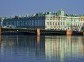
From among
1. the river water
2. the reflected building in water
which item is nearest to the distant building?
the reflected building in water

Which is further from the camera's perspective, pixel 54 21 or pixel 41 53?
pixel 54 21

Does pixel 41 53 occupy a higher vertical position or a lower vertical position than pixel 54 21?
lower

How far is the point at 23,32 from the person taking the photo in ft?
470

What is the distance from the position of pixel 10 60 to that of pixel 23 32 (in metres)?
114

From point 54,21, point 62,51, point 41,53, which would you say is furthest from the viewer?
point 54,21

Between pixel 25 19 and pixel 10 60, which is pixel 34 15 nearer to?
pixel 25 19

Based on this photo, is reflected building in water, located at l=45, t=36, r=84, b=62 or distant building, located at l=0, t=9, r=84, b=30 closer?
reflected building in water, located at l=45, t=36, r=84, b=62

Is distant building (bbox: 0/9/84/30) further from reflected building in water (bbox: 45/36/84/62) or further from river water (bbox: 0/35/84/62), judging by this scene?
river water (bbox: 0/35/84/62)

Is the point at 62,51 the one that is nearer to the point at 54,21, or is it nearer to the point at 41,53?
the point at 41,53

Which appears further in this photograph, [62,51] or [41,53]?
[62,51]

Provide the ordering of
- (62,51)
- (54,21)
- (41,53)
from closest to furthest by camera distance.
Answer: (41,53) → (62,51) → (54,21)

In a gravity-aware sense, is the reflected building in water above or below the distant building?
below

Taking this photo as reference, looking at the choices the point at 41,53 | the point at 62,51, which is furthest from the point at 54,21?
the point at 41,53

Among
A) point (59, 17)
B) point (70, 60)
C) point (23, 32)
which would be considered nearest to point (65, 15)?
point (59, 17)
